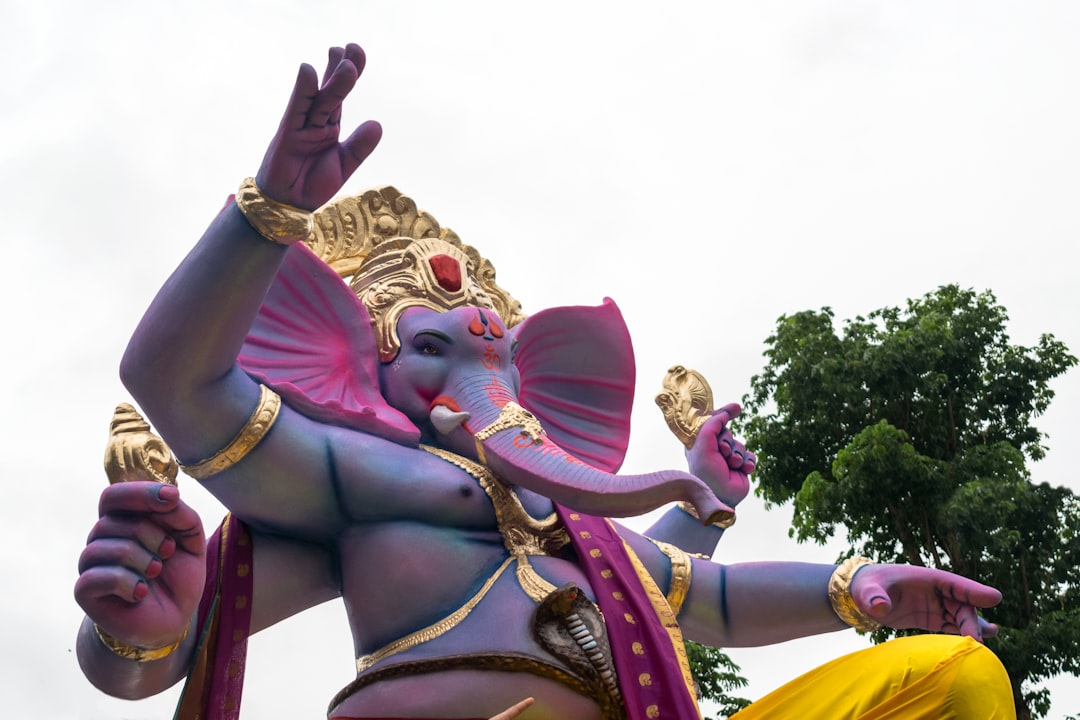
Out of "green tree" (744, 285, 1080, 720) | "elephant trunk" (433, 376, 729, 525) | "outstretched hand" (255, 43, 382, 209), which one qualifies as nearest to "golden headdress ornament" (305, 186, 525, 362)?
"elephant trunk" (433, 376, 729, 525)

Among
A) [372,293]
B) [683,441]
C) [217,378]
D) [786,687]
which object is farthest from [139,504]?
[683,441]

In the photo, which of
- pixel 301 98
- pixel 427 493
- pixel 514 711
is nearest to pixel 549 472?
pixel 427 493

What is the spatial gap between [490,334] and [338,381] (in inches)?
17.2

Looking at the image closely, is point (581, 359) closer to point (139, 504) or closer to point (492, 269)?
point (492, 269)

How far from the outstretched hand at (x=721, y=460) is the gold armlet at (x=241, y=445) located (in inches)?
54.5

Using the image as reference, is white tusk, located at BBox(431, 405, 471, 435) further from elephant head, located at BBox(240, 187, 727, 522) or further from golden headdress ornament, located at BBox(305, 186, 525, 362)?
golden headdress ornament, located at BBox(305, 186, 525, 362)

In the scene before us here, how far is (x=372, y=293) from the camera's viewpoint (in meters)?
3.83

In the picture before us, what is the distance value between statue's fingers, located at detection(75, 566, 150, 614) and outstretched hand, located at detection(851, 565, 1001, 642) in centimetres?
184

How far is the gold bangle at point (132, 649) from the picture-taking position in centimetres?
307

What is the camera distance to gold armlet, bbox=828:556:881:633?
11.9 feet

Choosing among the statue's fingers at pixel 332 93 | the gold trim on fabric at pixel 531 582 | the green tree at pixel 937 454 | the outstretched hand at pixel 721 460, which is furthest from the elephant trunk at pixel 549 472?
the green tree at pixel 937 454

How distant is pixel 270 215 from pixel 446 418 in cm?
81

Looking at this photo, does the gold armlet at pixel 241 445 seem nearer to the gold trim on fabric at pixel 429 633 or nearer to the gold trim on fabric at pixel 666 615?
the gold trim on fabric at pixel 429 633

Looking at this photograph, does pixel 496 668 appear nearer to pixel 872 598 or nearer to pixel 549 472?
pixel 549 472
